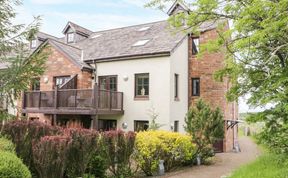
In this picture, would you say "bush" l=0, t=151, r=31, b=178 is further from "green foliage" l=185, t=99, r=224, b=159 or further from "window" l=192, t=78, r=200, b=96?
"window" l=192, t=78, r=200, b=96

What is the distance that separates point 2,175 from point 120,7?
516 inches

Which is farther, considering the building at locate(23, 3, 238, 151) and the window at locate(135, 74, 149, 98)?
the window at locate(135, 74, 149, 98)

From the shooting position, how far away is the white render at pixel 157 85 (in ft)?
57.0

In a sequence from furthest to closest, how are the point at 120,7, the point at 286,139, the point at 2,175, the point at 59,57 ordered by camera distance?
the point at 59,57, the point at 120,7, the point at 286,139, the point at 2,175

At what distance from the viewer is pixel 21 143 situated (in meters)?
8.80

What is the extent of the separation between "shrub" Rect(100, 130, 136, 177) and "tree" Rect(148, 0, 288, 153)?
3.73 metres

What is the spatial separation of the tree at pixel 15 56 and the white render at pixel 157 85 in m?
8.83

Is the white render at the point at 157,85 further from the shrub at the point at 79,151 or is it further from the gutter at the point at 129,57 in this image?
the shrub at the point at 79,151

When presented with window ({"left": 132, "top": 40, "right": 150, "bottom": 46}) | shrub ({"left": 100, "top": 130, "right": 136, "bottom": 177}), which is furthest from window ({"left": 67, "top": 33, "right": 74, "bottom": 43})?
shrub ({"left": 100, "top": 130, "right": 136, "bottom": 177})

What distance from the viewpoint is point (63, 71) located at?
19984mm

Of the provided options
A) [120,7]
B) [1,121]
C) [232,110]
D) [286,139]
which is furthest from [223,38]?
[232,110]

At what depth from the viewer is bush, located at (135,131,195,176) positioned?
10656 mm

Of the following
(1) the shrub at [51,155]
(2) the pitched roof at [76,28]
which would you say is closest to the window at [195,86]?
(2) the pitched roof at [76,28]

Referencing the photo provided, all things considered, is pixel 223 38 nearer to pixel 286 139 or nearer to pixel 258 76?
pixel 258 76
